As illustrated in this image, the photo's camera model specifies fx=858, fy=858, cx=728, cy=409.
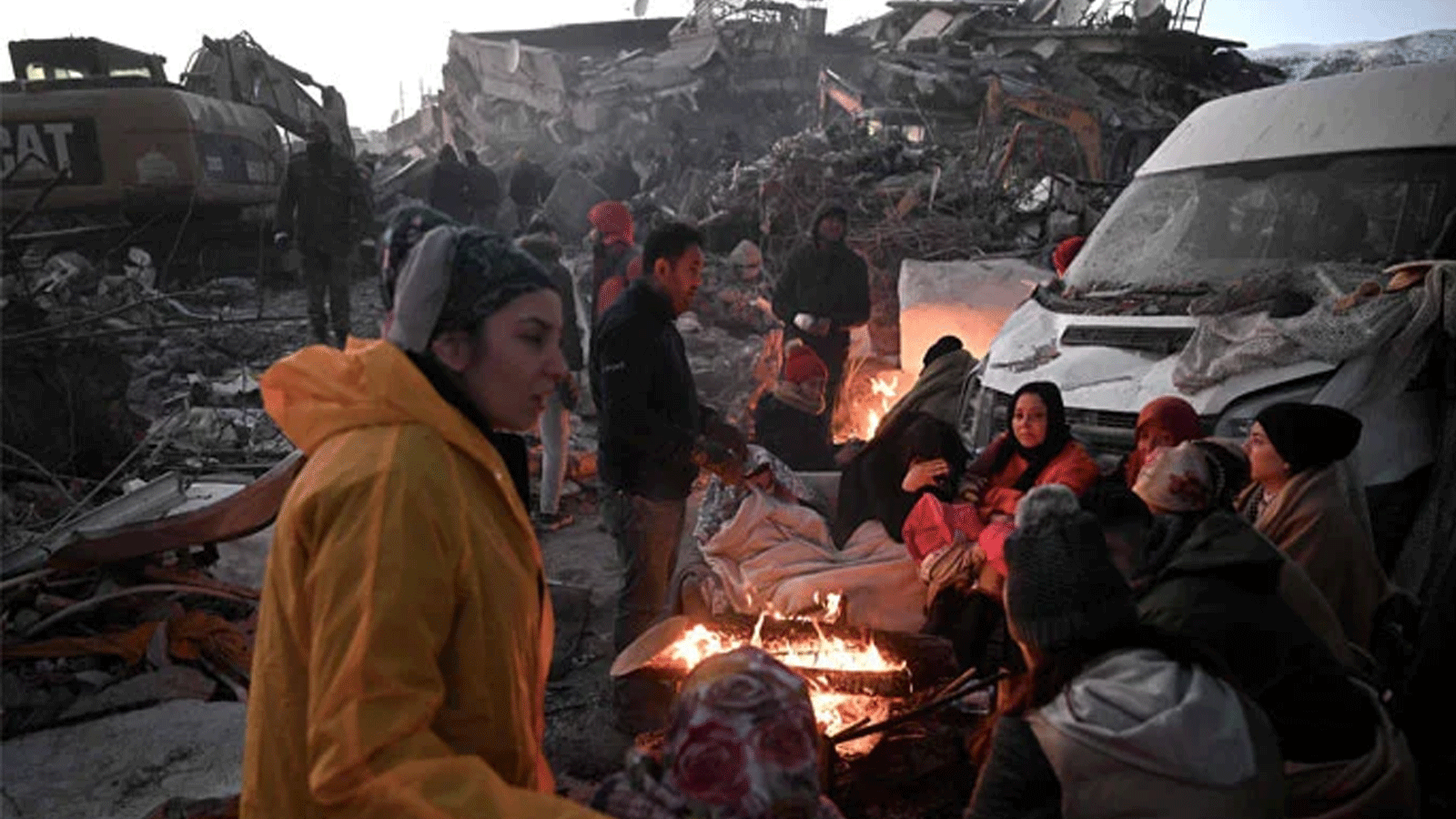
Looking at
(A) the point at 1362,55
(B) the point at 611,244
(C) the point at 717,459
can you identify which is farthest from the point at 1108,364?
(A) the point at 1362,55

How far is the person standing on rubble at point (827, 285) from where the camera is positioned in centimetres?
710

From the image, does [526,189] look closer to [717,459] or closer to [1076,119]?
[1076,119]

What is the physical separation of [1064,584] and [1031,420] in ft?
8.60

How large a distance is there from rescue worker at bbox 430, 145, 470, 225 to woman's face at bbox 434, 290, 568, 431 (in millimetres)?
13388

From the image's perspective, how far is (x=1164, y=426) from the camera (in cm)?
391

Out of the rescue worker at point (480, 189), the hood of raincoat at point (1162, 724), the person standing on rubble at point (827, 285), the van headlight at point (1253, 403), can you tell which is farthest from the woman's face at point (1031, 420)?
the rescue worker at point (480, 189)

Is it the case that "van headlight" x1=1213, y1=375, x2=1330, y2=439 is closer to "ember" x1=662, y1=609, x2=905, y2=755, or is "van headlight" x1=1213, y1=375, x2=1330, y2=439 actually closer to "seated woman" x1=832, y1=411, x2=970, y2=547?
"seated woman" x1=832, y1=411, x2=970, y2=547

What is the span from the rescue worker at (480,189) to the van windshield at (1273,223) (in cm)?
1106

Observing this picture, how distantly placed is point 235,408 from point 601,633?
5.08 meters

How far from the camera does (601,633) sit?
5266 mm

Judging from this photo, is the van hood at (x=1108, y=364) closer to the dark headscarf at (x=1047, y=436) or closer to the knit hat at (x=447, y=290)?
the dark headscarf at (x=1047, y=436)

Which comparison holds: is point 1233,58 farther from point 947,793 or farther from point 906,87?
point 947,793

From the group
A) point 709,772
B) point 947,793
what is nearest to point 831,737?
point 947,793

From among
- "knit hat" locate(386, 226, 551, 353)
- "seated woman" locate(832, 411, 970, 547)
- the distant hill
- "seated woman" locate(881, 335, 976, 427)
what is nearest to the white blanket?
"seated woman" locate(832, 411, 970, 547)
